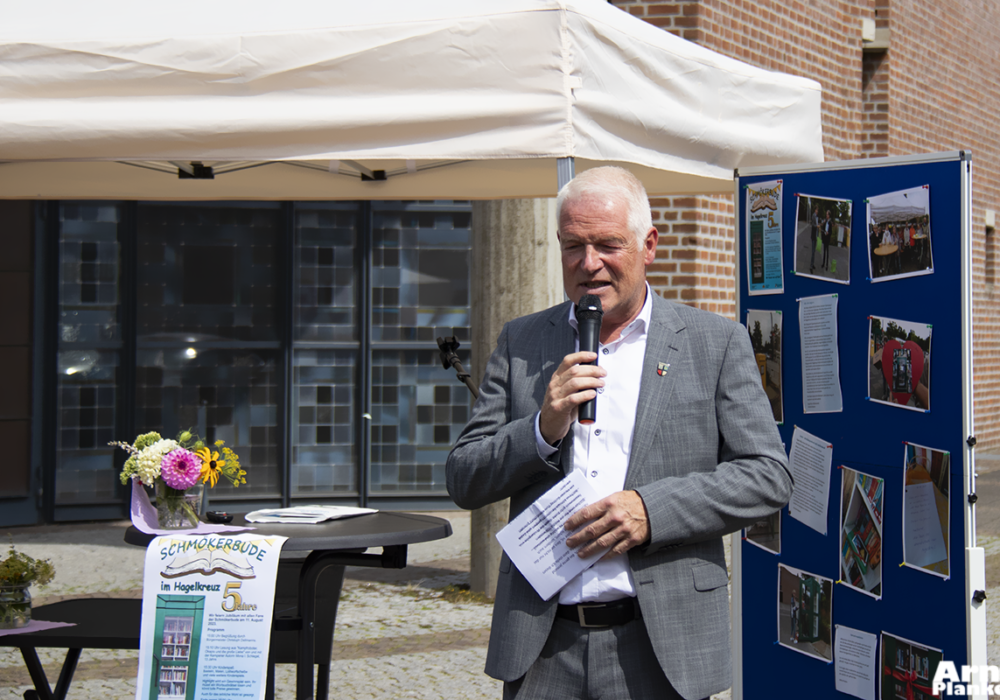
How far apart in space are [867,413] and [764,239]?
66cm

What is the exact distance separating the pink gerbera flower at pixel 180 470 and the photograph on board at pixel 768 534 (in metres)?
1.81

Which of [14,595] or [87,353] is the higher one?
[87,353]

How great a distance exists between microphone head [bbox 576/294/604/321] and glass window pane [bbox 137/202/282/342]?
282 inches

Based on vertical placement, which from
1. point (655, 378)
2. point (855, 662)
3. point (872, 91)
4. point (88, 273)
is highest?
point (872, 91)

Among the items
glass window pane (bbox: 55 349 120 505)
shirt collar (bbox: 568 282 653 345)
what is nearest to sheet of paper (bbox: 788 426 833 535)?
shirt collar (bbox: 568 282 653 345)

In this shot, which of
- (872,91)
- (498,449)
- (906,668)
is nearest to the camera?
(498,449)

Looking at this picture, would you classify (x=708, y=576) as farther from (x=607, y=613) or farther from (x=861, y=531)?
(x=861, y=531)

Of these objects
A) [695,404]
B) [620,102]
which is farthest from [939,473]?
[620,102]

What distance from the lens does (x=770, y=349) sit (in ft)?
11.4

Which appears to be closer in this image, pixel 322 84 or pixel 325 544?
pixel 325 544

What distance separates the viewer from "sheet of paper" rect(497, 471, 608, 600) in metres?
2.18

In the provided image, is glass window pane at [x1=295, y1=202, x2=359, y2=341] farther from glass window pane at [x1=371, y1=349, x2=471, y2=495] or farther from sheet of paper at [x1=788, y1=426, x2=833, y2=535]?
sheet of paper at [x1=788, y1=426, x2=833, y2=535]

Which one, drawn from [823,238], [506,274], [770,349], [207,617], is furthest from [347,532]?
[506,274]

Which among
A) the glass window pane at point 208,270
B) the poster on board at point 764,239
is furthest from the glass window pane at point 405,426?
the poster on board at point 764,239
